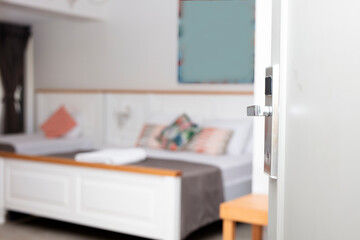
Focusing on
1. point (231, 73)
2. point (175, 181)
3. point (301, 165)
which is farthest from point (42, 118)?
point (301, 165)

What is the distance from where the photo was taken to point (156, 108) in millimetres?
5586

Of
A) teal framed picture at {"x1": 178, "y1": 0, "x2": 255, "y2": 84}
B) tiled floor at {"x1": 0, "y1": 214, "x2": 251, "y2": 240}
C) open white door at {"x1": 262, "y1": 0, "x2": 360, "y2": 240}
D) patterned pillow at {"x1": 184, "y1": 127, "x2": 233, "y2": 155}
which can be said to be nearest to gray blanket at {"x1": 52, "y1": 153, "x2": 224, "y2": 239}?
tiled floor at {"x1": 0, "y1": 214, "x2": 251, "y2": 240}

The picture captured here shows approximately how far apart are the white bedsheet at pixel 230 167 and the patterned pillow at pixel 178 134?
0.22m

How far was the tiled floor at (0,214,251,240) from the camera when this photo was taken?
13.1ft

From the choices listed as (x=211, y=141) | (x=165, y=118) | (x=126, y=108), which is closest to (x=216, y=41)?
(x=165, y=118)

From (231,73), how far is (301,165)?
4.06 m

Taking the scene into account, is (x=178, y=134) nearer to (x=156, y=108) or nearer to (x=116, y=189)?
(x=156, y=108)

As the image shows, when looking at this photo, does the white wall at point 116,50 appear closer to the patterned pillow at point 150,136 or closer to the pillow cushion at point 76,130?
the pillow cushion at point 76,130

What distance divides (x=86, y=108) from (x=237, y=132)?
2.18 m

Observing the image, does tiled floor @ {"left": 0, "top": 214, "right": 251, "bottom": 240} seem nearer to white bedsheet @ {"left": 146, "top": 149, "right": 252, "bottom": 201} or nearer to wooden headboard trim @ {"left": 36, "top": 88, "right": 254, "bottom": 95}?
white bedsheet @ {"left": 146, "top": 149, "right": 252, "bottom": 201}

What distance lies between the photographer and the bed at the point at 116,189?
3.41m

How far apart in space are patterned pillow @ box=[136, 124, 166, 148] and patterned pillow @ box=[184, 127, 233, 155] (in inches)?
14.5

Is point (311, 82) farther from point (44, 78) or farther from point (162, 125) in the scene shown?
point (44, 78)

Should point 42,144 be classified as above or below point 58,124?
below
